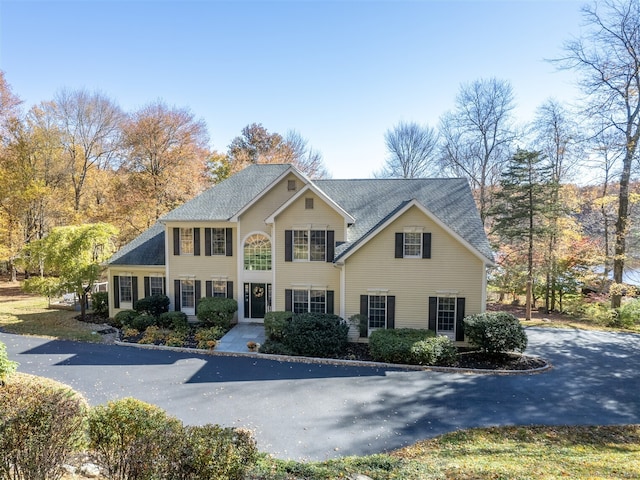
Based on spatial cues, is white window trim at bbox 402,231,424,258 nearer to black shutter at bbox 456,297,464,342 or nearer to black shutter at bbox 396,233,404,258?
black shutter at bbox 396,233,404,258

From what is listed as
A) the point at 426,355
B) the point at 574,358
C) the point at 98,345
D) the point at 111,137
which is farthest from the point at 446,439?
the point at 111,137

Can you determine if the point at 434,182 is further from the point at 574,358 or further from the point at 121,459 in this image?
the point at 121,459

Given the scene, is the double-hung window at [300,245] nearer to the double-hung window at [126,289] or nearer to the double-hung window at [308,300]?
the double-hung window at [308,300]

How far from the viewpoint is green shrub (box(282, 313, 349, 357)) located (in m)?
14.3

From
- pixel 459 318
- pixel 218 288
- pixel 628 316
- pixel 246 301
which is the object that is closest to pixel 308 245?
pixel 246 301

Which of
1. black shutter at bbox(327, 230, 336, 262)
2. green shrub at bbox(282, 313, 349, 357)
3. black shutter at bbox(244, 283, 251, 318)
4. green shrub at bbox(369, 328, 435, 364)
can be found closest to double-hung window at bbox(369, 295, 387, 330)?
green shrub at bbox(369, 328, 435, 364)

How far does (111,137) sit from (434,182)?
3095 centimetres

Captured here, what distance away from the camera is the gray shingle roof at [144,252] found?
1966cm

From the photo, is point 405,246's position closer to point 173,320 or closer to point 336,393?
point 336,393

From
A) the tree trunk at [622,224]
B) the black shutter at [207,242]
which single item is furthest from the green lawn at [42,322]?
the tree trunk at [622,224]

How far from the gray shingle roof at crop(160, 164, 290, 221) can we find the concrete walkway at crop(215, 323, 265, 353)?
5657 millimetres

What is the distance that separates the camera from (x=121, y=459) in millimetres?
4824

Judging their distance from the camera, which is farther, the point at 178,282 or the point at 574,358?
the point at 178,282

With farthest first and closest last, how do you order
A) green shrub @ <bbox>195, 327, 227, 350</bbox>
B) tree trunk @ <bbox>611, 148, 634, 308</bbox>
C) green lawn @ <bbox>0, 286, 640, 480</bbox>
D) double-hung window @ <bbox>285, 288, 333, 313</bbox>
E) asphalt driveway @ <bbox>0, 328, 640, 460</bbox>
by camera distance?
1. tree trunk @ <bbox>611, 148, 634, 308</bbox>
2. double-hung window @ <bbox>285, 288, 333, 313</bbox>
3. green shrub @ <bbox>195, 327, 227, 350</bbox>
4. asphalt driveway @ <bbox>0, 328, 640, 460</bbox>
5. green lawn @ <bbox>0, 286, 640, 480</bbox>
